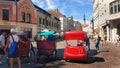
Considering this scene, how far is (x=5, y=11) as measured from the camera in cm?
4575

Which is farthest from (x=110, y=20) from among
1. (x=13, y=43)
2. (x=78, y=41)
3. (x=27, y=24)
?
(x=13, y=43)

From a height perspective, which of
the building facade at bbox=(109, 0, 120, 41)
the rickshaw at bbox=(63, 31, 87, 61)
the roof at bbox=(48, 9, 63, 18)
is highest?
the roof at bbox=(48, 9, 63, 18)

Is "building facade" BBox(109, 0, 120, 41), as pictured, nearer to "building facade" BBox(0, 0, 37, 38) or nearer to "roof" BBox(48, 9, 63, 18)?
"building facade" BBox(0, 0, 37, 38)

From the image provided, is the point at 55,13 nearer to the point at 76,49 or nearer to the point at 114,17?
the point at 114,17

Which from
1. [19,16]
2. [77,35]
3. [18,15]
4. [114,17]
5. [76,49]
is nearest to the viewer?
[76,49]

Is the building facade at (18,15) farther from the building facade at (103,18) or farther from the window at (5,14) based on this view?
the building facade at (103,18)

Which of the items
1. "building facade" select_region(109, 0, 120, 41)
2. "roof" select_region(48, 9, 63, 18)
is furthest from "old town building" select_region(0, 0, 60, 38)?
"roof" select_region(48, 9, 63, 18)

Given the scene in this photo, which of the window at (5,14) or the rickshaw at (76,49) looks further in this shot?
the window at (5,14)

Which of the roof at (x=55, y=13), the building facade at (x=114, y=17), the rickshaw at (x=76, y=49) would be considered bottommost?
the rickshaw at (x=76, y=49)

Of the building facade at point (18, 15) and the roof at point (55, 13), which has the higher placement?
the roof at point (55, 13)

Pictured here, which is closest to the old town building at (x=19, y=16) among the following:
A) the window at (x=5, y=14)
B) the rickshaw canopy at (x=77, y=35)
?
the window at (x=5, y=14)

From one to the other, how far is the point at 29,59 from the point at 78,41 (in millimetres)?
3127

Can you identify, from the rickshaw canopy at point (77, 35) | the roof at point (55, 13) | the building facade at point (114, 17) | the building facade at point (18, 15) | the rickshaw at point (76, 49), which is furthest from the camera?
the roof at point (55, 13)

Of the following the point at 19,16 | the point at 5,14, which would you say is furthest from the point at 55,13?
the point at 5,14
